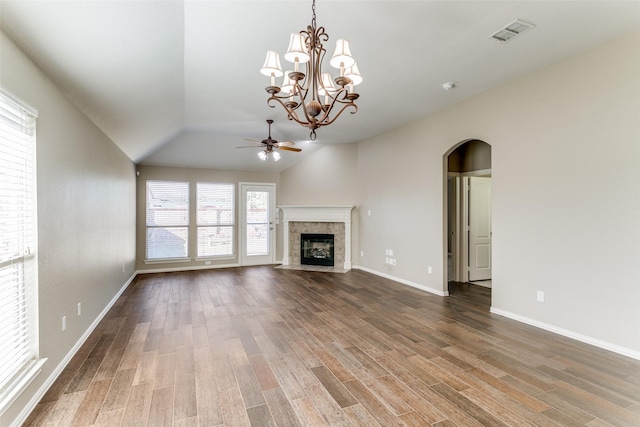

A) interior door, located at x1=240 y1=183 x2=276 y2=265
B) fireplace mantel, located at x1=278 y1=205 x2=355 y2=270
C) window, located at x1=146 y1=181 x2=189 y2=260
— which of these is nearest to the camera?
window, located at x1=146 y1=181 x2=189 y2=260

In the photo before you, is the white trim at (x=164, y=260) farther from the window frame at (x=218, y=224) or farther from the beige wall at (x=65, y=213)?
the beige wall at (x=65, y=213)

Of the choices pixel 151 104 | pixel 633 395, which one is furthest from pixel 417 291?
pixel 151 104

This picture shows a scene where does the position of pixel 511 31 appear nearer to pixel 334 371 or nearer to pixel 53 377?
pixel 334 371

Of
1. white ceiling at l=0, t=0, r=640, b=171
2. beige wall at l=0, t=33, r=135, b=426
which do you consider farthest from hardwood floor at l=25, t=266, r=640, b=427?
white ceiling at l=0, t=0, r=640, b=171

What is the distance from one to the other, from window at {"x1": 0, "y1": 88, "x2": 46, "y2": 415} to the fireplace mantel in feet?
18.7

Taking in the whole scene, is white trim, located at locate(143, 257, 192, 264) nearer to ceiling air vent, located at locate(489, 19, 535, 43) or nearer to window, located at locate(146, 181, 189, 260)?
window, located at locate(146, 181, 189, 260)

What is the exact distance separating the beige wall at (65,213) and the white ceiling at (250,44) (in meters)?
0.20

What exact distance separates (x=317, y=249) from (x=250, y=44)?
5.49 m

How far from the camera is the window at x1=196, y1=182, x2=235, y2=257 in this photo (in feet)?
24.8

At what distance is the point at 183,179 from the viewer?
736 centimetres

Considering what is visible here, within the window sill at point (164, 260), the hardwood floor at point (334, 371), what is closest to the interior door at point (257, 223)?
the window sill at point (164, 260)

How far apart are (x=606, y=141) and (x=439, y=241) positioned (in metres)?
2.45

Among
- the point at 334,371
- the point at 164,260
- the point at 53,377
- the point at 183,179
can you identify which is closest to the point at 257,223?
the point at 183,179

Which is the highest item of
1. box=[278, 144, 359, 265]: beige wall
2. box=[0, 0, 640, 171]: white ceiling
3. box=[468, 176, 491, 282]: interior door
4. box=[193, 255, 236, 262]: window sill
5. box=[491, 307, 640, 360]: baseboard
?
box=[0, 0, 640, 171]: white ceiling
